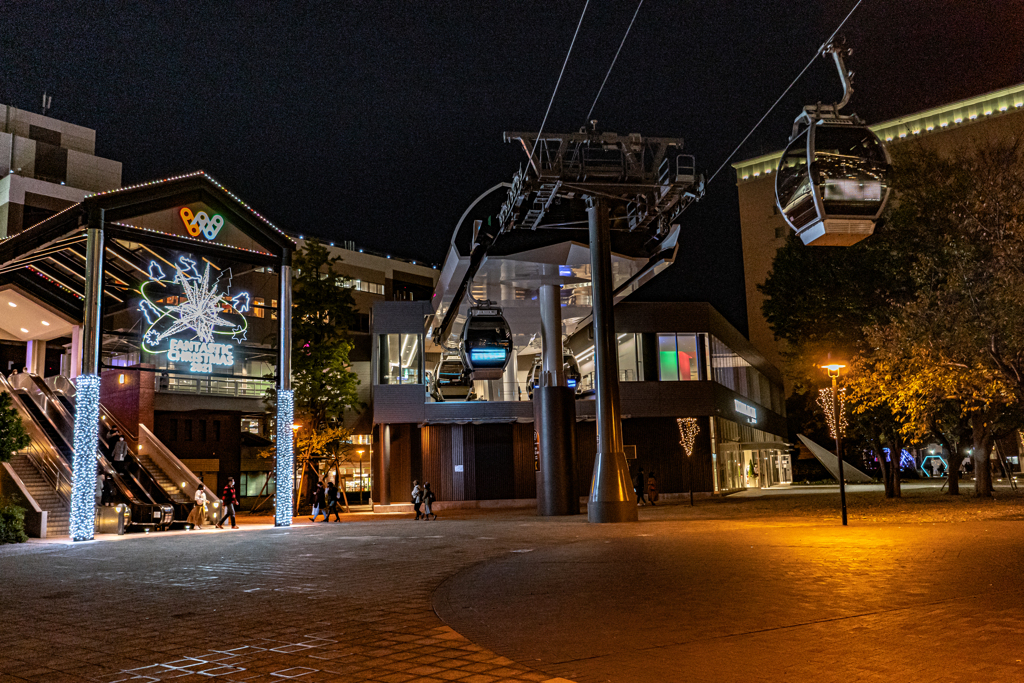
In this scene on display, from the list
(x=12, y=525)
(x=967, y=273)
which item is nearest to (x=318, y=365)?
(x=12, y=525)

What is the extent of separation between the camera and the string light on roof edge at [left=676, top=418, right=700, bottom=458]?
37.3 metres

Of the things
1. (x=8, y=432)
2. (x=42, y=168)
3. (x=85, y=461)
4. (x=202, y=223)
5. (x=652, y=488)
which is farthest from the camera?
(x=42, y=168)

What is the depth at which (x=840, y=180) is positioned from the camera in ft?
22.7

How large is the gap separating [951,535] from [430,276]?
2550 inches

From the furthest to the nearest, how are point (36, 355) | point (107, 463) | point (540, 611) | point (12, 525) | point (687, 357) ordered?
point (687, 357)
point (36, 355)
point (107, 463)
point (12, 525)
point (540, 611)

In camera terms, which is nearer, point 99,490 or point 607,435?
point 607,435

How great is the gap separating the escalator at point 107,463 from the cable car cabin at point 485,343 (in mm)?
10014

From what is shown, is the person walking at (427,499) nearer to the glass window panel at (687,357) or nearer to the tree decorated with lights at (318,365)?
the tree decorated with lights at (318,365)

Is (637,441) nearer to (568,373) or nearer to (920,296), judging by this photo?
(568,373)

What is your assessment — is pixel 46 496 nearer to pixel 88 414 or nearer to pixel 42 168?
pixel 88 414

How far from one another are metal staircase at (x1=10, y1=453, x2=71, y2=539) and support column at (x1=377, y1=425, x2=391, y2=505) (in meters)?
Answer: 16.3

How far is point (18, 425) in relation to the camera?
20422 mm

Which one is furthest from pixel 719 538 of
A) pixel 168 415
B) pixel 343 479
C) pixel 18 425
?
pixel 343 479

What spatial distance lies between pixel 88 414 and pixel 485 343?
10.7 meters
